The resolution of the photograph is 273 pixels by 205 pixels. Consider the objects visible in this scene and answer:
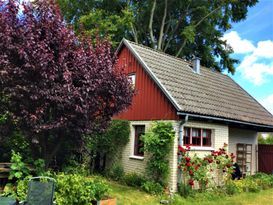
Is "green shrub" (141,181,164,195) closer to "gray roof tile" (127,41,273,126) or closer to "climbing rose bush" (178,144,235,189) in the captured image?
"climbing rose bush" (178,144,235,189)

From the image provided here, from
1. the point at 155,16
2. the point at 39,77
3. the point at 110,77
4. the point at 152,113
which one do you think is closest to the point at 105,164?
the point at 152,113

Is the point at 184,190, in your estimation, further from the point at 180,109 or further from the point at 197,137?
the point at 180,109

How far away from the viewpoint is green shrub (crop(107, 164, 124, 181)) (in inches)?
543

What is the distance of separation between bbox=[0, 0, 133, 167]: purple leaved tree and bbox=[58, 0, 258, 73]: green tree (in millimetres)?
17419

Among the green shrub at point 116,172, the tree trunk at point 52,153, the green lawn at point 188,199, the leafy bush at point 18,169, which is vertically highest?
the tree trunk at point 52,153

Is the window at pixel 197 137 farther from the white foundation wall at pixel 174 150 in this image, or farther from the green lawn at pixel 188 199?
the green lawn at pixel 188 199

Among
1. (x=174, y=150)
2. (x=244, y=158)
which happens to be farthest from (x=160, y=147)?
(x=244, y=158)

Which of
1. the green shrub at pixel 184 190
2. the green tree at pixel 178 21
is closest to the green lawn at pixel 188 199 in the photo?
the green shrub at pixel 184 190

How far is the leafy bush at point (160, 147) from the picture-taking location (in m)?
12.0

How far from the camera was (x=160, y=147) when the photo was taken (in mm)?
12125

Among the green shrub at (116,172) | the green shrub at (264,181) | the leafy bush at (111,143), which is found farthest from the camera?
the green shrub at (264,181)

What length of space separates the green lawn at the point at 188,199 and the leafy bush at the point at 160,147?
1.11 metres

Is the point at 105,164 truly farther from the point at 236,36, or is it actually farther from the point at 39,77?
the point at 236,36

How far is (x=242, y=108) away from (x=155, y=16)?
15.6 meters
